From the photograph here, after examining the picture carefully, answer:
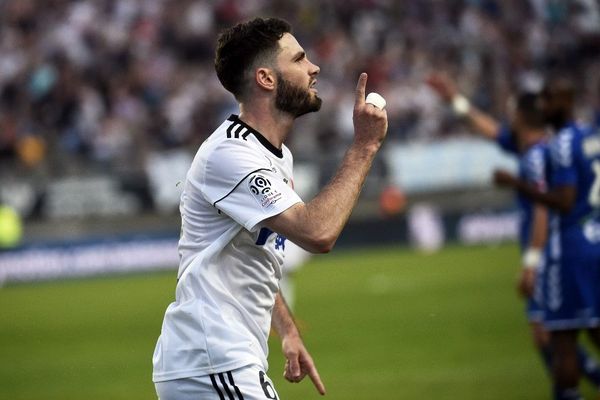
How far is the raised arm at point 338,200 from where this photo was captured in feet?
15.6

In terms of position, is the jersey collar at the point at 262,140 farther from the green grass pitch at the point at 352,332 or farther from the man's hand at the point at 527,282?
the green grass pitch at the point at 352,332

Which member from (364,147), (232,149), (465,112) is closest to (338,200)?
(364,147)

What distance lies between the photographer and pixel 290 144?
80.7 feet

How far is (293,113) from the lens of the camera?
17.1 ft

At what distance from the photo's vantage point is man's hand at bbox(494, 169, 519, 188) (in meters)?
8.09

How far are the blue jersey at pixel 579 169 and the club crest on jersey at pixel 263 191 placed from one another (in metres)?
3.92

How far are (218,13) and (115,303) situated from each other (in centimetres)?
1108

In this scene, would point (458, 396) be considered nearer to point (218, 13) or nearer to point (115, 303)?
point (115, 303)

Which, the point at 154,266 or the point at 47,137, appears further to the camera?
the point at 47,137

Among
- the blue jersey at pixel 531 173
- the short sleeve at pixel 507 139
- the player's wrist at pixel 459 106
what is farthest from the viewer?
the player's wrist at pixel 459 106

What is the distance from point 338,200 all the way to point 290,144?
65.1 ft

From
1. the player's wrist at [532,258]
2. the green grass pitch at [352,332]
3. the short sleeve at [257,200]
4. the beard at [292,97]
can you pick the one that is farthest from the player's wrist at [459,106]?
the short sleeve at [257,200]

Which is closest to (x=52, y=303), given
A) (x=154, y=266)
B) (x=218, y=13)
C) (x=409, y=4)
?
(x=154, y=266)

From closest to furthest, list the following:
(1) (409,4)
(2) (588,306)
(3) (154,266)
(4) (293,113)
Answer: (4) (293,113) < (2) (588,306) < (3) (154,266) < (1) (409,4)
